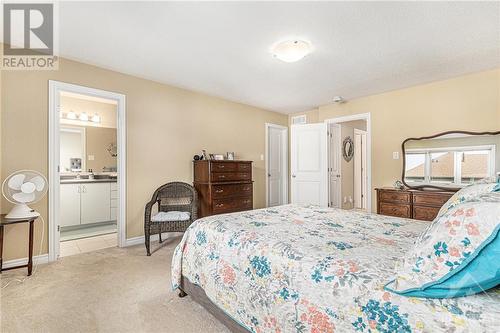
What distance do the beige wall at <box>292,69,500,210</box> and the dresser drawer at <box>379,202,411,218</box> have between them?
55cm

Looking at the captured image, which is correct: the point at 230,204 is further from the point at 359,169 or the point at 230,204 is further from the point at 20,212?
the point at 359,169

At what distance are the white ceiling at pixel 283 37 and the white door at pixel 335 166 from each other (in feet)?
4.51

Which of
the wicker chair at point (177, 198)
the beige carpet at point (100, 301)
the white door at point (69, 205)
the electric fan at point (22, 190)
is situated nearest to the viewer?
the beige carpet at point (100, 301)

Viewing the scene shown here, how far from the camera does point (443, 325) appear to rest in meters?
0.78

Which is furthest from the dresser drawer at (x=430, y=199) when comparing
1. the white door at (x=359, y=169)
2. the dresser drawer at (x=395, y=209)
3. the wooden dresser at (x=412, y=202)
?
the white door at (x=359, y=169)

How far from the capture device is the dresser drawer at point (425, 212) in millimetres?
3338

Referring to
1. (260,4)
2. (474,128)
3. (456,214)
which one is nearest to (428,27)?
(260,4)

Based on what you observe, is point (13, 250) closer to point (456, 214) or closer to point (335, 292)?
point (335, 292)

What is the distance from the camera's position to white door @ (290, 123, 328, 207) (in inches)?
188

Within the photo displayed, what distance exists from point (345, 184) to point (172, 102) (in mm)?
4025

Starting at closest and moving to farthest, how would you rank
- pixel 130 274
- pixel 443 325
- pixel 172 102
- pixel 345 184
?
1. pixel 443 325
2. pixel 130 274
3. pixel 172 102
4. pixel 345 184

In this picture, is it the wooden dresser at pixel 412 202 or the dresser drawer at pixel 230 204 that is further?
the dresser drawer at pixel 230 204

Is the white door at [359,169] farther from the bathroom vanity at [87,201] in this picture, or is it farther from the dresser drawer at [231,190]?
the bathroom vanity at [87,201]
